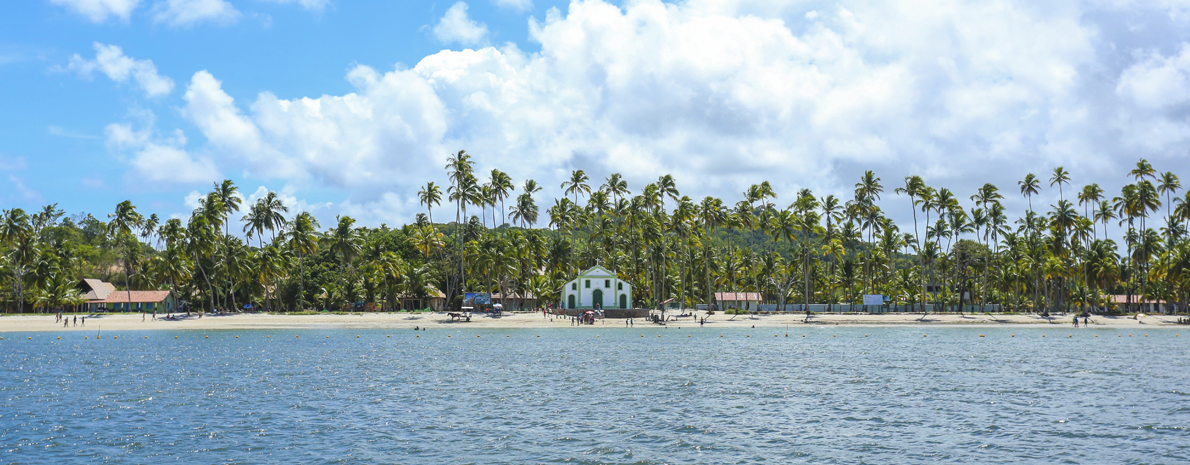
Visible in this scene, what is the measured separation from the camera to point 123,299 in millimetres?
95938

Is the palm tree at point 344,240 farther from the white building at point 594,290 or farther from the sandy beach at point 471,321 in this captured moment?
the white building at point 594,290

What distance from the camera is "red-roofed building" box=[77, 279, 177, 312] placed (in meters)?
95.2

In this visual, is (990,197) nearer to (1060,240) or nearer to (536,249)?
(1060,240)

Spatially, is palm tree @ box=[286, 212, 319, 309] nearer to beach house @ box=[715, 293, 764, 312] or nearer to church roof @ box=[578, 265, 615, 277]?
church roof @ box=[578, 265, 615, 277]

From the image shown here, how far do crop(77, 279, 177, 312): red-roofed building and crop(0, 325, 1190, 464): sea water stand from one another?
49.3m

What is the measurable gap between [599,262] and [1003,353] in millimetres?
67412

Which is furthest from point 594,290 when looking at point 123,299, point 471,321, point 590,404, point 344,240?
point 590,404

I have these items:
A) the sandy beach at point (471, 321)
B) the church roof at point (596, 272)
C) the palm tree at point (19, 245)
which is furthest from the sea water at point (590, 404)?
the palm tree at point (19, 245)

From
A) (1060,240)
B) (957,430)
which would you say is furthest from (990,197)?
(957,430)

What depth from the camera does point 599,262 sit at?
363 feet

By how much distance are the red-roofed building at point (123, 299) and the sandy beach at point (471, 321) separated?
11.7 m

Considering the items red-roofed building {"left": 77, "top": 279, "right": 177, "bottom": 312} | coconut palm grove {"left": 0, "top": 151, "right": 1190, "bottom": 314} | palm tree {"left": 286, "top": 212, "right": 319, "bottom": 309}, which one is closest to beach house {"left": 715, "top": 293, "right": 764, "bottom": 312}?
coconut palm grove {"left": 0, "top": 151, "right": 1190, "bottom": 314}

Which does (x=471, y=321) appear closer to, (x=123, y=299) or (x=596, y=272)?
(x=596, y=272)

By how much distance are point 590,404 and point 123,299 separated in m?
89.6
